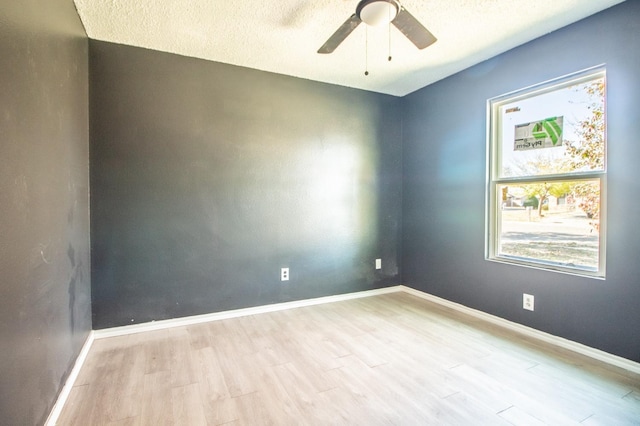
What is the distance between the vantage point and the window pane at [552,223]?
2246 mm

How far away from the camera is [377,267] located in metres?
3.77

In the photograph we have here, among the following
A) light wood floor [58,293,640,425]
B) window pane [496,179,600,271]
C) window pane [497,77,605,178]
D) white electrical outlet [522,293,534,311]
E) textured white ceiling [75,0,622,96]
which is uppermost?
textured white ceiling [75,0,622,96]

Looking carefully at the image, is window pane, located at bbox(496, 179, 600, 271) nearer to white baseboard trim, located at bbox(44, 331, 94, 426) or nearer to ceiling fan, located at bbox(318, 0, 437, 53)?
ceiling fan, located at bbox(318, 0, 437, 53)

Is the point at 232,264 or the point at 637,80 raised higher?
the point at 637,80

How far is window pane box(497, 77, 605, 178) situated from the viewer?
223 centimetres

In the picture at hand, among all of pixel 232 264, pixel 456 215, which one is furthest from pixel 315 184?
pixel 456 215

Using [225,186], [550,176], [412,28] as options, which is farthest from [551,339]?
[225,186]

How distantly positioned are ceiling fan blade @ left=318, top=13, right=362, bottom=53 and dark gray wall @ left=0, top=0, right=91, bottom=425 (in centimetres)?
155

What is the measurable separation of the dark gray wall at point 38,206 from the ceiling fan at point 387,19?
5.25 feet

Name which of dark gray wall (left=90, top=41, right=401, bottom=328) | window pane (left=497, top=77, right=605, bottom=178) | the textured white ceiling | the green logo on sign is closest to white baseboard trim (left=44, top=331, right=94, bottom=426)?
dark gray wall (left=90, top=41, right=401, bottom=328)

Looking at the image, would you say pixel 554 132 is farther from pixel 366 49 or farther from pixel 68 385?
pixel 68 385

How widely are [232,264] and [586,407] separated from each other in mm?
2771

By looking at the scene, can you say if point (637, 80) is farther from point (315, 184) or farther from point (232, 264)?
point (232, 264)

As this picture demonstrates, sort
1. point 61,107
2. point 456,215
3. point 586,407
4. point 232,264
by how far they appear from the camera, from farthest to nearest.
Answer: point 456,215, point 232,264, point 61,107, point 586,407
